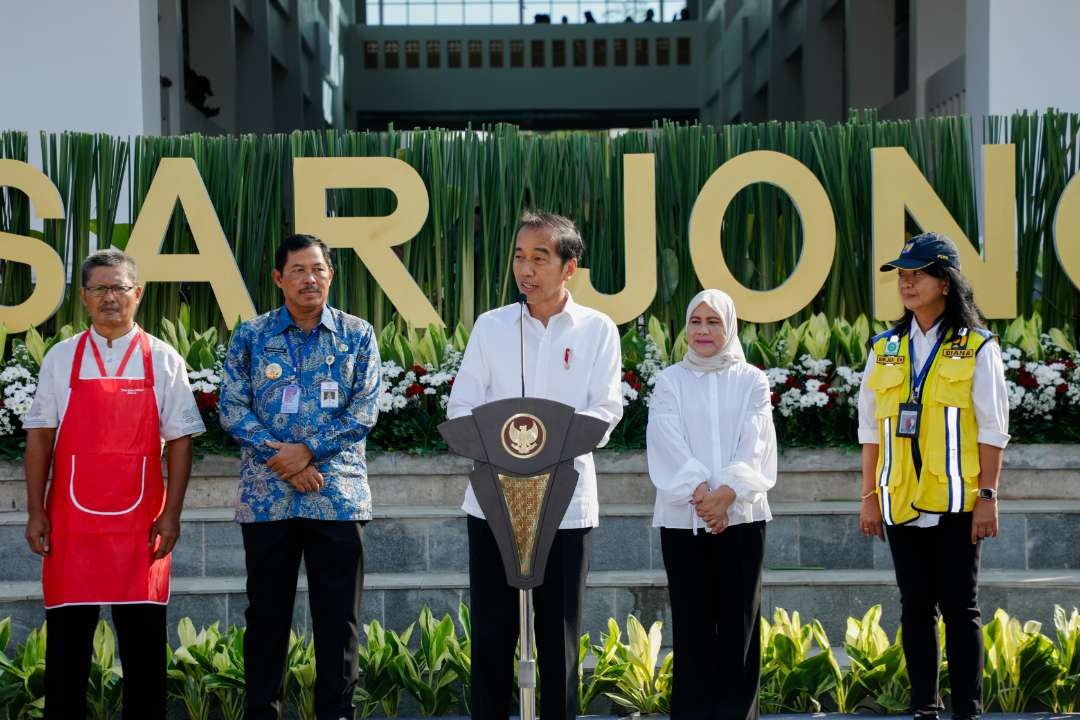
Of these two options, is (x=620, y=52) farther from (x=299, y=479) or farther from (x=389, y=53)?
(x=299, y=479)

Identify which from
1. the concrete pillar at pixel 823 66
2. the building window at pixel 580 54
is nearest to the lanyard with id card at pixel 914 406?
the concrete pillar at pixel 823 66

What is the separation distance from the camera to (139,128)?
7.09m

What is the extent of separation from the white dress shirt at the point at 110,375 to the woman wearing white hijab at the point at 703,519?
3.95 ft

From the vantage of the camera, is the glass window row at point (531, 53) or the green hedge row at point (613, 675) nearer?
the green hedge row at point (613, 675)

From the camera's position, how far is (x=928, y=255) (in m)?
3.32

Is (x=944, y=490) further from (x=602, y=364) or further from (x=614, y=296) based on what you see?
(x=614, y=296)

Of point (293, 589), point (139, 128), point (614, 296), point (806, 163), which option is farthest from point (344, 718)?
point (139, 128)

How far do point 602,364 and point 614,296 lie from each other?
9.04 feet

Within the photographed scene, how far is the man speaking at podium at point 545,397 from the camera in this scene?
2936 mm

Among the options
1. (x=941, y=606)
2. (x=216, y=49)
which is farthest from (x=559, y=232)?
(x=216, y=49)

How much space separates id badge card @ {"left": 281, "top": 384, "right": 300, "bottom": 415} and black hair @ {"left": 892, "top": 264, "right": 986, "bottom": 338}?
→ 63.9 inches

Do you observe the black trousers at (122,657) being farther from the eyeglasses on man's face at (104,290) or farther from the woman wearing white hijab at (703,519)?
the woman wearing white hijab at (703,519)

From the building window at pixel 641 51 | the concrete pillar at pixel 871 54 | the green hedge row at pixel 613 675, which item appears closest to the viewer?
the green hedge row at pixel 613 675

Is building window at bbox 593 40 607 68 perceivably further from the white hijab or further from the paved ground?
the white hijab
